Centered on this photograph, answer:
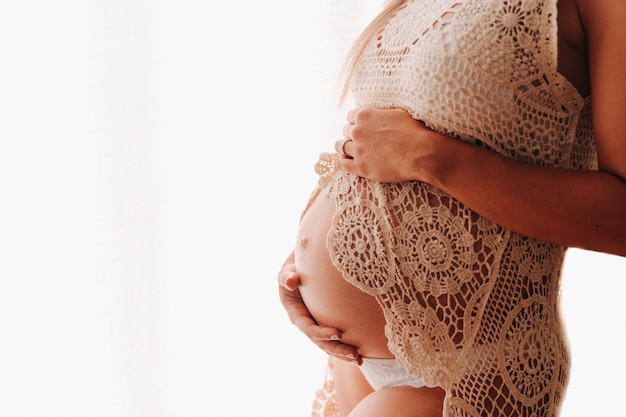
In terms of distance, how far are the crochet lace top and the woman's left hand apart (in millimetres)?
19

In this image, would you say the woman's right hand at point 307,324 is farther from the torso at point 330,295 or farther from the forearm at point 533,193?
the forearm at point 533,193

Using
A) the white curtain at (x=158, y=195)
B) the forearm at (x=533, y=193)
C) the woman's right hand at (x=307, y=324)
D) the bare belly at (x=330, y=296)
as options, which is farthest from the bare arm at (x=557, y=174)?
the white curtain at (x=158, y=195)

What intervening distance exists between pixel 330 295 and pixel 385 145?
9.2 inches

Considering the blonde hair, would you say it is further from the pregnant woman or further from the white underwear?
the white underwear

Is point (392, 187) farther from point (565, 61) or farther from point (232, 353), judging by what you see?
point (232, 353)

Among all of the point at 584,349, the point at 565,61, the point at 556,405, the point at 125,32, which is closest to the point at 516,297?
the point at 556,405

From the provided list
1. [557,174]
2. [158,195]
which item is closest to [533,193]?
[557,174]

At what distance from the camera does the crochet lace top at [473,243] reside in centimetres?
80

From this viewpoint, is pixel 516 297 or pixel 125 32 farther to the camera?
pixel 125 32

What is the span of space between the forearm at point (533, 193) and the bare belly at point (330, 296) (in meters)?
0.20

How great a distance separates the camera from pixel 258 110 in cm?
130

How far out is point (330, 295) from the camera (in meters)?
0.94

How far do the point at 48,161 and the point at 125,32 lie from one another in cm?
26

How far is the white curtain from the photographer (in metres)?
1.10
